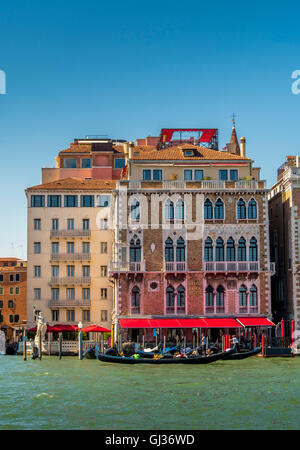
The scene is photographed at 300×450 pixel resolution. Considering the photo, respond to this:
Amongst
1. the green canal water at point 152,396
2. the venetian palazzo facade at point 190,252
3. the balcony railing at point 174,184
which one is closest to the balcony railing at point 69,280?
the venetian palazzo facade at point 190,252

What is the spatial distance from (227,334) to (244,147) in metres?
12.9

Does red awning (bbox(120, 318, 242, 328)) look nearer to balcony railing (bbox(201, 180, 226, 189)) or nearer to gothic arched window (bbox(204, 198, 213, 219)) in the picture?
gothic arched window (bbox(204, 198, 213, 219))

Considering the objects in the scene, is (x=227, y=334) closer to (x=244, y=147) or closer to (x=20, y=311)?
(x=244, y=147)

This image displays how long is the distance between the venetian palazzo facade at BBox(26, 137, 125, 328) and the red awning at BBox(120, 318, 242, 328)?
1028cm

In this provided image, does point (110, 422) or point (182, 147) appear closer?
point (110, 422)

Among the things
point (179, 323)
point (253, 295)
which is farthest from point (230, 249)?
point (179, 323)

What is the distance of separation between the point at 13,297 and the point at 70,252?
48.3ft

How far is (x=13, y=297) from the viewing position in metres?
64.9

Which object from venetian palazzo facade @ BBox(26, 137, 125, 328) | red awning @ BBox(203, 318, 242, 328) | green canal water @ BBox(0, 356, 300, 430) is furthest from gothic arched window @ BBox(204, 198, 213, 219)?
venetian palazzo facade @ BBox(26, 137, 125, 328)

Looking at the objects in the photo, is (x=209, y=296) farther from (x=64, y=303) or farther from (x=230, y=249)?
(x=64, y=303)

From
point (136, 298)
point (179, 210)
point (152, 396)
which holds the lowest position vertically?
point (152, 396)

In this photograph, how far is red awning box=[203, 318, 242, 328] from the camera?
4081 cm
